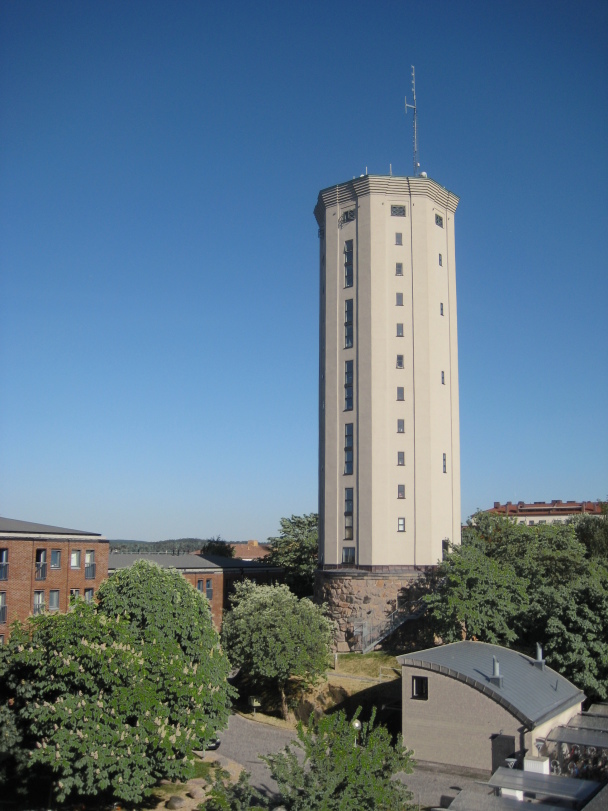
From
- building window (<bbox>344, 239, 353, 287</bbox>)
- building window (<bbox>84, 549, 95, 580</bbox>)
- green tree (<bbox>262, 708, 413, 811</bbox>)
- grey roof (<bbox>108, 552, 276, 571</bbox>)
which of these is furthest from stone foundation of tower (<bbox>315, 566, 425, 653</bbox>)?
green tree (<bbox>262, 708, 413, 811</bbox>)

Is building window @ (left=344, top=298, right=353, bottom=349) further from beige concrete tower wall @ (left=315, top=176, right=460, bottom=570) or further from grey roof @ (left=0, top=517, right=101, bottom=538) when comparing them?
grey roof @ (left=0, top=517, right=101, bottom=538)

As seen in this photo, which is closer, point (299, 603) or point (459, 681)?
point (459, 681)

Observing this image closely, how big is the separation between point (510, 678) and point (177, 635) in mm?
14418

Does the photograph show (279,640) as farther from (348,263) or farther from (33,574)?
(348,263)

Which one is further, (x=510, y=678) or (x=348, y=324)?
(x=348, y=324)

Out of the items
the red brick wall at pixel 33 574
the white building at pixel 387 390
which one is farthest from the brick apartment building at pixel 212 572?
the white building at pixel 387 390

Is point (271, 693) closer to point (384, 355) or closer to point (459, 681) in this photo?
point (459, 681)

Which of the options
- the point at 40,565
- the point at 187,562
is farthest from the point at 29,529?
the point at 187,562

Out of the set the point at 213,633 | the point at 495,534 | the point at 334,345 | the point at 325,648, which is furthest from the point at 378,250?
the point at 213,633

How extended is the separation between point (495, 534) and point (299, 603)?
680 inches

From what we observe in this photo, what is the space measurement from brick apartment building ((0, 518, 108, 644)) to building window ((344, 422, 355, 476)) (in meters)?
18.5

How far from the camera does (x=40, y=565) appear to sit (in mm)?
51344

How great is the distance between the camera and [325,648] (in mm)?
45656

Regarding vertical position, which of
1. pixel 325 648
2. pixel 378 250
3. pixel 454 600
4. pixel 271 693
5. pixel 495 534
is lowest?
pixel 271 693
